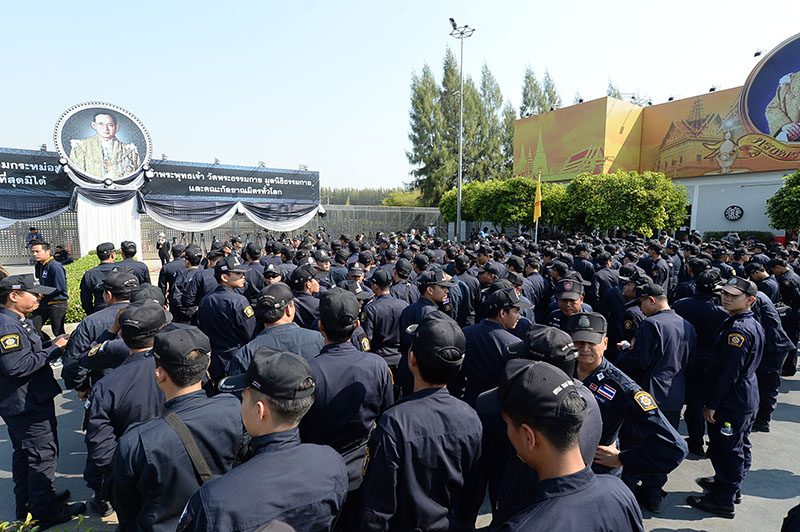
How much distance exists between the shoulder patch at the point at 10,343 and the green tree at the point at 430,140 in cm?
3916

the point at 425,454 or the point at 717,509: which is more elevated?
the point at 425,454

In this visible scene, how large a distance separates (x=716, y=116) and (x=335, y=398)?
29961 mm

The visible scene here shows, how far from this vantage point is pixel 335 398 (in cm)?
264

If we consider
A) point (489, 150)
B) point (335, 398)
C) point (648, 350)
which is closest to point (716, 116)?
point (489, 150)

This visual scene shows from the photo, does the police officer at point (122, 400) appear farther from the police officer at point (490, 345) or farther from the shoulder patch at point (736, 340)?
the shoulder patch at point (736, 340)

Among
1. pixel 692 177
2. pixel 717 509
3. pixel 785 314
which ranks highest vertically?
pixel 692 177

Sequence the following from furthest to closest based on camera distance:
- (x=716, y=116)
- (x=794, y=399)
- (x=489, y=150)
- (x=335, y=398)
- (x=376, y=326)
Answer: (x=489, y=150) → (x=716, y=116) → (x=794, y=399) → (x=376, y=326) → (x=335, y=398)

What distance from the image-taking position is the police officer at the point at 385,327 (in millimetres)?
4719

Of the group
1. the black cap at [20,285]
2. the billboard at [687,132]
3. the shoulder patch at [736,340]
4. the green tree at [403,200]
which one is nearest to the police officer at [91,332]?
the black cap at [20,285]

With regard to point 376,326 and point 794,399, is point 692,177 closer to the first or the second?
point 794,399

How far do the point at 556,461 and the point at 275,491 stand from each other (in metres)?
0.96

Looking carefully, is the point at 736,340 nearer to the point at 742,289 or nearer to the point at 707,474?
the point at 742,289

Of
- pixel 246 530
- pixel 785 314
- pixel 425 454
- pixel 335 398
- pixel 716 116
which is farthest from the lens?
pixel 716 116

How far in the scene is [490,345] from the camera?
11.6ft
